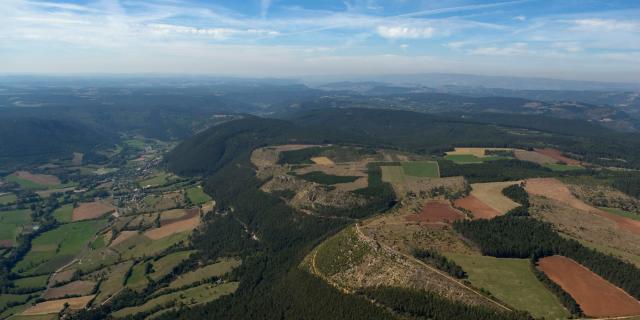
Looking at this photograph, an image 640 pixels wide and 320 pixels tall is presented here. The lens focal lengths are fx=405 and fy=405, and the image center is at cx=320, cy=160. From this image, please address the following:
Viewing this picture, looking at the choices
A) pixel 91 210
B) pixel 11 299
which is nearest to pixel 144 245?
pixel 11 299

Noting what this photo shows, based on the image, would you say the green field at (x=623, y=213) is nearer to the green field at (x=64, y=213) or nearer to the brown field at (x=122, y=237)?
the brown field at (x=122, y=237)

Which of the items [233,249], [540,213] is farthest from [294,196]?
[540,213]

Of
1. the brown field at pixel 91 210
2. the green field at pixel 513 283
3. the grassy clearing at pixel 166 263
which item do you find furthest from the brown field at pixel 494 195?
the brown field at pixel 91 210

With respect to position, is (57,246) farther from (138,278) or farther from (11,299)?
(138,278)

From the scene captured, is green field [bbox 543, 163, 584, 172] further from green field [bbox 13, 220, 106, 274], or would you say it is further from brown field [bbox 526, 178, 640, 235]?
green field [bbox 13, 220, 106, 274]

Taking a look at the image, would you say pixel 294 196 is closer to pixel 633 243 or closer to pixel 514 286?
pixel 514 286

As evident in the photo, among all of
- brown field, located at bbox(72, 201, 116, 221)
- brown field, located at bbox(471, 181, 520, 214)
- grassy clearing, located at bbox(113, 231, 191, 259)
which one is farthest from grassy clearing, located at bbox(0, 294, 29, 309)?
brown field, located at bbox(471, 181, 520, 214)

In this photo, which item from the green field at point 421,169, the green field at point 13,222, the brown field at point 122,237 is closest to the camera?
the brown field at point 122,237
